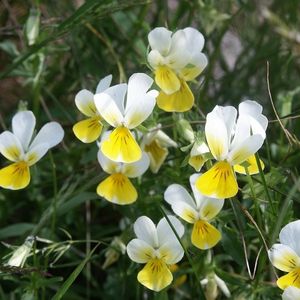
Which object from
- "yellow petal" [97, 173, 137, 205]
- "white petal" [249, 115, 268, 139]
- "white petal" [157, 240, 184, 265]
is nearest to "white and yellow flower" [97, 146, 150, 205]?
"yellow petal" [97, 173, 137, 205]

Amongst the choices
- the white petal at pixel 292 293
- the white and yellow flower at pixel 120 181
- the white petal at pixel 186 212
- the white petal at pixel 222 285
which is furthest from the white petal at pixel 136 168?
the white petal at pixel 292 293

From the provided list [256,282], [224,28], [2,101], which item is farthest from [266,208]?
[2,101]

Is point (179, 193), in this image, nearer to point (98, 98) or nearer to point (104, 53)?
point (98, 98)

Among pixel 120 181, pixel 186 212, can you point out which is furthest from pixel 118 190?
pixel 186 212

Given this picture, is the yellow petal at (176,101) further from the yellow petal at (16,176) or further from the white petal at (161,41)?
the yellow petal at (16,176)

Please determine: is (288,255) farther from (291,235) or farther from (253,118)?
(253,118)
